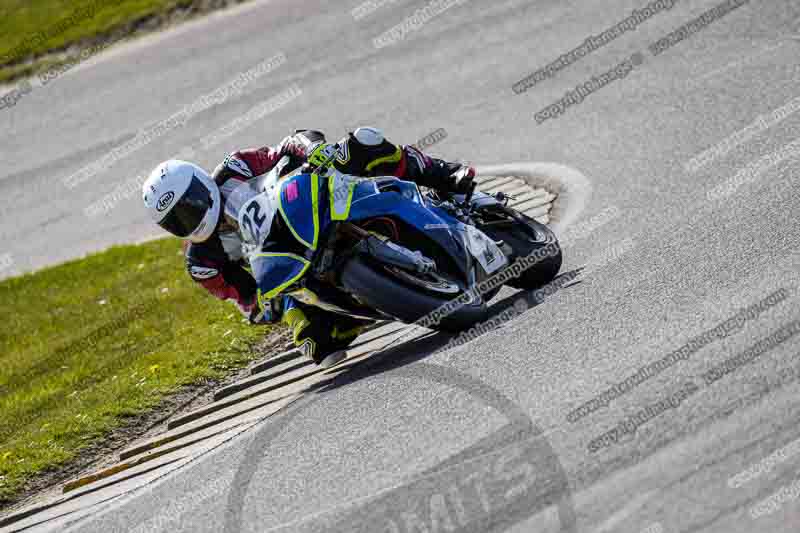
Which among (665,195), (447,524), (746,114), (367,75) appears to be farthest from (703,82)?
(447,524)

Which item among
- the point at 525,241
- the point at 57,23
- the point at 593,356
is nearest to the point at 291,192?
the point at 525,241

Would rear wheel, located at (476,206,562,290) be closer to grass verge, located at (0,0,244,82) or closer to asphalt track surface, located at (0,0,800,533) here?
asphalt track surface, located at (0,0,800,533)

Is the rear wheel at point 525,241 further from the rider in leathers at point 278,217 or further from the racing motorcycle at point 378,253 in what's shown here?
the rider in leathers at point 278,217

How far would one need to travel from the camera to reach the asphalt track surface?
5047 millimetres

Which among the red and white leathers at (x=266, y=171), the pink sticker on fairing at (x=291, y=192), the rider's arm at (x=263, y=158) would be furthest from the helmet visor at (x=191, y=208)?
the pink sticker on fairing at (x=291, y=192)

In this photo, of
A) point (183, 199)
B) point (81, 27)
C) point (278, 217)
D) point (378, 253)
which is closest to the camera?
point (378, 253)

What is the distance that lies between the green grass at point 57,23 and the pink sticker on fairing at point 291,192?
514 inches

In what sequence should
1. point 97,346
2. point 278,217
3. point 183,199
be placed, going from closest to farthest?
point 278,217 → point 183,199 → point 97,346

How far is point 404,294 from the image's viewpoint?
6977 mm

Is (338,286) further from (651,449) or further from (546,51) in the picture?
(546,51)

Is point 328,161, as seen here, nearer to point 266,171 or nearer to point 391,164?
point 391,164

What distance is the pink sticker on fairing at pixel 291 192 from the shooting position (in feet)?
24.1

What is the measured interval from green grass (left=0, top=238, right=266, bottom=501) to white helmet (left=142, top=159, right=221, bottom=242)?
1.80 m

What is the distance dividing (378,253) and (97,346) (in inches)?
196
